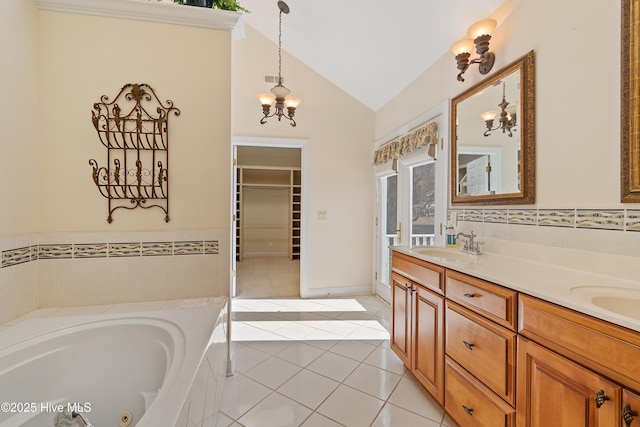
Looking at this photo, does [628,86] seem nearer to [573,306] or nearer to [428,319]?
[573,306]

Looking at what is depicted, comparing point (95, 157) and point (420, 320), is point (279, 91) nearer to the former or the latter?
point (95, 157)

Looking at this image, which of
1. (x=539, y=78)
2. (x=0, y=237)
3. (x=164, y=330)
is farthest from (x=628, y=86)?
(x=0, y=237)

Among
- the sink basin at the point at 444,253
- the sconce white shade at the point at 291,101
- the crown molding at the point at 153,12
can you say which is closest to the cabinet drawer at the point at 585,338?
the sink basin at the point at 444,253

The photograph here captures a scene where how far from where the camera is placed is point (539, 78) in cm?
156

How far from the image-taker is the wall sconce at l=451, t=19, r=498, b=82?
1749 mm

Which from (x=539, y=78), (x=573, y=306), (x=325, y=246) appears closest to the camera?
(x=573, y=306)

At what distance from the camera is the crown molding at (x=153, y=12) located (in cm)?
161

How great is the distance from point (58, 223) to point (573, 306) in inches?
98.9

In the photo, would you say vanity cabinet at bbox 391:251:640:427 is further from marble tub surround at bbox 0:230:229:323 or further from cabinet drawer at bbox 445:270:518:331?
marble tub surround at bbox 0:230:229:323

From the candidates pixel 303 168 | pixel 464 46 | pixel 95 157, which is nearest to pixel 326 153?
pixel 303 168

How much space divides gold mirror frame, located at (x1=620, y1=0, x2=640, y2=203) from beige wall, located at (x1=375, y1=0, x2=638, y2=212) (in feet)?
0.11

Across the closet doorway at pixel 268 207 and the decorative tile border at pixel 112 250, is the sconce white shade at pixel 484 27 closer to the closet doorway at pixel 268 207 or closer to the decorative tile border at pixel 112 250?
the decorative tile border at pixel 112 250

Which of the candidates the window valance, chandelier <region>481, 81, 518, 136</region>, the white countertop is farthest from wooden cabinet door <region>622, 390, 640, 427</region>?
the window valance

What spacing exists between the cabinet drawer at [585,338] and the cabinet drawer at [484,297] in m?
0.05
